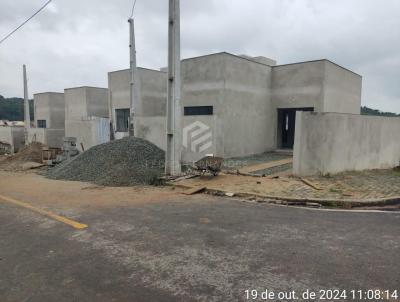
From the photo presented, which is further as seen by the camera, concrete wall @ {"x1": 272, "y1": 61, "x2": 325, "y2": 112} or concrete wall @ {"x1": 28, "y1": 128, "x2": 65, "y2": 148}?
concrete wall @ {"x1": 28, "y1": 128, "x2": 65, "y2": 148}

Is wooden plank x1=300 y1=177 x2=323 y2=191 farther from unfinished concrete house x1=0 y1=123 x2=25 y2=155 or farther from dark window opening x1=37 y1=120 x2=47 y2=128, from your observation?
dark window opening x1=37 y1=120 x2=47 y2=128

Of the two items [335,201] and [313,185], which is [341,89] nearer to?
[313,185]

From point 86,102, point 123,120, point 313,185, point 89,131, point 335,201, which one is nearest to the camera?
point 335,201

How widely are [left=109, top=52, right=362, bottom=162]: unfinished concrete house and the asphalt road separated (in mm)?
8485

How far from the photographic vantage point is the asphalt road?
12.1 ft

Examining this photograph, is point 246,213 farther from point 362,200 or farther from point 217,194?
point 362,200

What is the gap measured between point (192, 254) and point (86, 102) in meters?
26.0

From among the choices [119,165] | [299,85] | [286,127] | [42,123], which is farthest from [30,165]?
[42,123]

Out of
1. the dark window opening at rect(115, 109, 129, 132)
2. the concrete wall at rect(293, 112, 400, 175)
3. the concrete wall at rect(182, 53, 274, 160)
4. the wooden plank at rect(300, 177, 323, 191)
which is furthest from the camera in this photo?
the dark window opening at rect(115, 109, 129, 132)

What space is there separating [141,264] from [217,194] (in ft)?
17.0

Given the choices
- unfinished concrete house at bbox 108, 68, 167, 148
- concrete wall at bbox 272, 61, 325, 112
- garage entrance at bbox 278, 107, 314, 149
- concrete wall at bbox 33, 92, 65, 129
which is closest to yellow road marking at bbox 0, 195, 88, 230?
unfinished concrete house at bbox 108, 68, 167, 148

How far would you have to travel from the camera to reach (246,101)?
56.6 feet

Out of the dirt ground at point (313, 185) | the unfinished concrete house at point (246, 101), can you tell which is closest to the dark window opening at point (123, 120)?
the unfinished concrete house at point (246, 101)

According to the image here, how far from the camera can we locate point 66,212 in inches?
292
